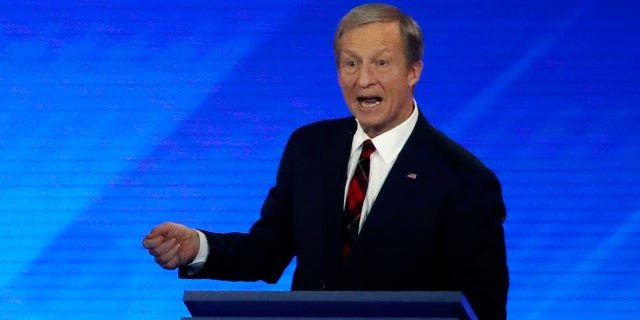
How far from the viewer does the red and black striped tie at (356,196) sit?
8.57 feet

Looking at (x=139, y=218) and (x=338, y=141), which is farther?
(x=139, y=218)

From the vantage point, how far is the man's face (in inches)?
102

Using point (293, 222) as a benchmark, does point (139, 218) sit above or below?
above

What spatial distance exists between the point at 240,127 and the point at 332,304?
7.25ft

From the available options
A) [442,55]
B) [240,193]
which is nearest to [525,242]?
[442,55]

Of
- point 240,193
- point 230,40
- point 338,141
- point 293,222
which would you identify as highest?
point 230,40

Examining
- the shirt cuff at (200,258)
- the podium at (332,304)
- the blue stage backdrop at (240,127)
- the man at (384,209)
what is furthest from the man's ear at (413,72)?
the blue stage backdrop at (240,127)

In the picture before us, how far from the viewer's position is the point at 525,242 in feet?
13.5

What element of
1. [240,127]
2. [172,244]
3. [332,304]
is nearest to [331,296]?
[332,304]

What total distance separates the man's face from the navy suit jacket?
0.10 metres

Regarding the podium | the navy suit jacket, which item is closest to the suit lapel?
the navy suit jacket

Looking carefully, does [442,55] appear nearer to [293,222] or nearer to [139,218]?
[139,218]

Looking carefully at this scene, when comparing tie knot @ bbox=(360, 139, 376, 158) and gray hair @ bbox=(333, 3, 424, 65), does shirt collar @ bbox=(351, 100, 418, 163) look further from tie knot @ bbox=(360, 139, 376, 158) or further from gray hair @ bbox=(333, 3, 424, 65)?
gray hair @ bbox=(333, 3, 424, 65)

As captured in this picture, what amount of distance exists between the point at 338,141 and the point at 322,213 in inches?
7.0
